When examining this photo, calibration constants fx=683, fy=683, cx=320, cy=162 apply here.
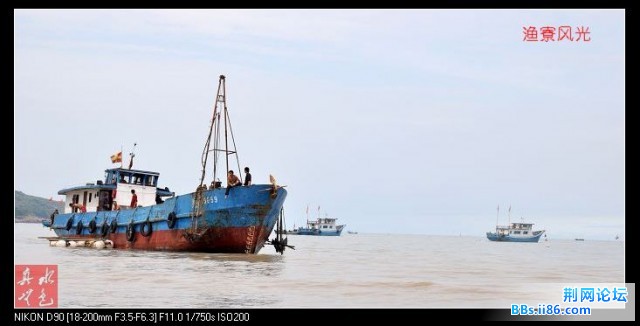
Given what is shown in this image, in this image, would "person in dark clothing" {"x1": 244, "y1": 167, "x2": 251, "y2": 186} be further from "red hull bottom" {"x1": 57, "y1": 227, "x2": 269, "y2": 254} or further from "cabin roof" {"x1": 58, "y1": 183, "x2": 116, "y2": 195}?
"cabin roof" {"x1": 58, "y1": 183, "x2": 116, "y2": 195}

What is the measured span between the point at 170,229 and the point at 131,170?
309 inches

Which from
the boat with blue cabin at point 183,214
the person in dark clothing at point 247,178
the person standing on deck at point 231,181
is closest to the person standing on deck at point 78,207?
the boat with blue cabin at point 183,214

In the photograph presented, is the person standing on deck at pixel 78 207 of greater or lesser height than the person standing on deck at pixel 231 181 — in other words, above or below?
below

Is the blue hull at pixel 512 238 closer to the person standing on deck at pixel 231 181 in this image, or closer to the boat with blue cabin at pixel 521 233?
the boat with blue cabin at pixel 521 233

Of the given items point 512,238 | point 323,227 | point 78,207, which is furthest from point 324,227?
point 78,207

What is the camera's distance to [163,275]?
19906 mm

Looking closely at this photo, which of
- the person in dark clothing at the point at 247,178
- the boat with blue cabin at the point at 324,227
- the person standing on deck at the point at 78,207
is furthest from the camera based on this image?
the boat with blue cabin at the point at 324,227

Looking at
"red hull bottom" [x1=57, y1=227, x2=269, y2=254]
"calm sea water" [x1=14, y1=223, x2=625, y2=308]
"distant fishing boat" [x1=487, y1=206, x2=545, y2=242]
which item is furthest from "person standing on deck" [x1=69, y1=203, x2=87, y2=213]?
"distant fishing boat" [x1=487, y1=206, x2=545, y2=242]

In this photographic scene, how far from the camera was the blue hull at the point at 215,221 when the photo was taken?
89.9 feet

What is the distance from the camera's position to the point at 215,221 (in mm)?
27984

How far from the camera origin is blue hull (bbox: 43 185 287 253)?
89.9 ft

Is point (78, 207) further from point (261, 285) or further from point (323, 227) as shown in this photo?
point (323, 227)

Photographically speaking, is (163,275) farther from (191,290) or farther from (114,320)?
(114,320)
